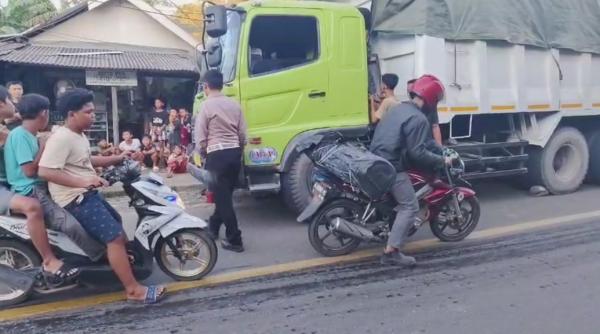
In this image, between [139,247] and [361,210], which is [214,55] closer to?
[361,210]

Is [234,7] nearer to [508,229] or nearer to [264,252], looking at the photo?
[264,252]

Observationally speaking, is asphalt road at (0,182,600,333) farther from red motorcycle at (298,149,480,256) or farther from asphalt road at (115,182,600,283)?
red motorcycle at (298,149,480,256)

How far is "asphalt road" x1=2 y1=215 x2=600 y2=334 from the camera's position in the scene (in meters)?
3.20

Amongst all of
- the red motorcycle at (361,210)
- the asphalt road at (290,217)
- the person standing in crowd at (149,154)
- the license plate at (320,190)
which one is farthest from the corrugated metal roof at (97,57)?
the red motorcycle at (361,210)

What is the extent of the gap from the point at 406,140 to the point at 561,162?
162 inches

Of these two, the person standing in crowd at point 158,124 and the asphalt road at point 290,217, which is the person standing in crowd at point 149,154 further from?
the asphalt road at point 290,217

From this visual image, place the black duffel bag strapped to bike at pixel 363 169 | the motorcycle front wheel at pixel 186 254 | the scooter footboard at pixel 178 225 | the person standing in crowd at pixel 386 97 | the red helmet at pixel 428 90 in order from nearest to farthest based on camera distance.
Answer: the scooter footboard at pixel 178 225, the motorcycle front wheel at pixel 186 254, the black duffel bag strapped to bike at pixel 363 169, the red helmet at pixel 428 90, the person standing in crowd at pixel 386 97

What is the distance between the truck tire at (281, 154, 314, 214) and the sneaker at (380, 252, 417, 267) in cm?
149

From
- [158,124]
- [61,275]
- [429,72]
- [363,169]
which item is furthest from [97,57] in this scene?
[363,169]

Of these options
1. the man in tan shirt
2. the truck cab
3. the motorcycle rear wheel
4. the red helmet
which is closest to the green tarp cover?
the truck cab

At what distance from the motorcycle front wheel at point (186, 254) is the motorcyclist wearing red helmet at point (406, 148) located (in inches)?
58.9

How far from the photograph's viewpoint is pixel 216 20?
5074mm

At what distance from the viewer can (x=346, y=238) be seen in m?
4.51

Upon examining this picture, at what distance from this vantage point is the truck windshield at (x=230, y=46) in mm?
5418
